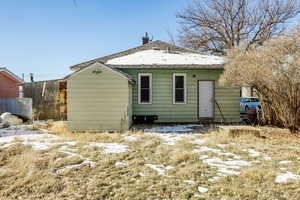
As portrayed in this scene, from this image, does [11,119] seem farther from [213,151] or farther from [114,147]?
[213,151]

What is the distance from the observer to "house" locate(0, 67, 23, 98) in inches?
633

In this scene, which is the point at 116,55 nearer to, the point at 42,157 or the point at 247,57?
the point at 247,57

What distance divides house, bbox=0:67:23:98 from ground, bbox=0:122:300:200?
13612 millimetres

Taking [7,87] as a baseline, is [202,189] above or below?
below

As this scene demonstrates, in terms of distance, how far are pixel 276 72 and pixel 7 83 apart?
19846mm

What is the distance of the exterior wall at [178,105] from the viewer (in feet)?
30.6

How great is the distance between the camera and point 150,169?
3.64m

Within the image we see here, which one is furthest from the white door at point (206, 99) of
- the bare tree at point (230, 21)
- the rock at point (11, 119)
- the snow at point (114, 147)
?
the bare tree at point (230, 21)

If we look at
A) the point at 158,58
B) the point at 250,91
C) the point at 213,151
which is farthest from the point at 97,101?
the point at 250,91

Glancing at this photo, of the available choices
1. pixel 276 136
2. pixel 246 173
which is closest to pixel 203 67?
pixel 276 136

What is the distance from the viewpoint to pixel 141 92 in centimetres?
937

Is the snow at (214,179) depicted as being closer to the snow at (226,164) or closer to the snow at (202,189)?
the snow at (226,164)

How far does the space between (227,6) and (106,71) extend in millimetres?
15923

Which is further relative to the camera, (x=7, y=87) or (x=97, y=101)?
(x=7, y=87)
